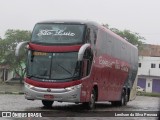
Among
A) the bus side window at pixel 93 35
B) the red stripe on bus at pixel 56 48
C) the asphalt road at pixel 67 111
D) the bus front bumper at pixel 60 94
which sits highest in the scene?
the bus side window at pixel 93 35

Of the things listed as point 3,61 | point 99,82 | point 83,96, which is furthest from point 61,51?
point 3,61

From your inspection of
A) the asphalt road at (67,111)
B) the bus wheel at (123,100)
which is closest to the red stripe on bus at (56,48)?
the asphalt road at (67,111)

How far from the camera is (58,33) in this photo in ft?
52.2

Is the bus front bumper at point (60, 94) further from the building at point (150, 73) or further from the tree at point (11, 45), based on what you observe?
the building at point (150, 73)

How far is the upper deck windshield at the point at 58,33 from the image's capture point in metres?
15.7

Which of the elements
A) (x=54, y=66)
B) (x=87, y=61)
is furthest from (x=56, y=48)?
(x=87, y=61)

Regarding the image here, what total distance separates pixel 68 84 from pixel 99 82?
9.32ft

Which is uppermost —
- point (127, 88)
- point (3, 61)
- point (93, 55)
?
point (93, 55)

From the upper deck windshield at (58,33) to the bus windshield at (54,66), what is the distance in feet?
1.65

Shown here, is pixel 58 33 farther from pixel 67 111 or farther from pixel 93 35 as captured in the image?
pixel 67 111

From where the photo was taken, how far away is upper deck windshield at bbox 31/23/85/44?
1571cm

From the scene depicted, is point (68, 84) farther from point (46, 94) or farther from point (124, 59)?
point (124, 59)

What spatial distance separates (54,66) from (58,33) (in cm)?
128

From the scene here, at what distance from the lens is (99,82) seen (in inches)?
707
